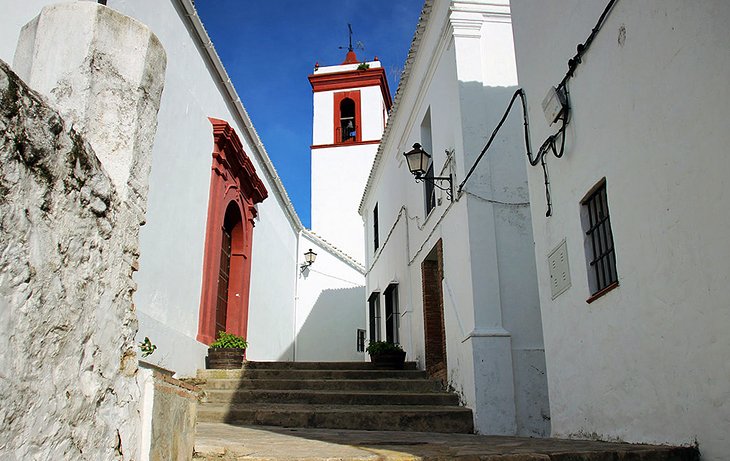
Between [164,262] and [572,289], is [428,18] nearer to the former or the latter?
[164,262]

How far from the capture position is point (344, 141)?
21.8 meters

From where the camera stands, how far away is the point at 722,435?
3.13 m

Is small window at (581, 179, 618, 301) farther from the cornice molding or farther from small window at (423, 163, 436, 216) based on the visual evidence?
the cornice molding

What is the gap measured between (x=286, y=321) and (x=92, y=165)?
13.6 meters

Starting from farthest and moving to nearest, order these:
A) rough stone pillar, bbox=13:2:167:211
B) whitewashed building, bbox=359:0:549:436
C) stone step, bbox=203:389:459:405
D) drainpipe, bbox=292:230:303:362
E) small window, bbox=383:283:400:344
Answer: drainpipe, bbox=292:230:303:362 < small window, bbox=383:283:400:344 < stone step, bbox=203:389:459:405 < whitewashed building, bbox=359:0:549:436 < rough stone pillar, bbox=13:2:167:211

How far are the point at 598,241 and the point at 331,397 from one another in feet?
13.5

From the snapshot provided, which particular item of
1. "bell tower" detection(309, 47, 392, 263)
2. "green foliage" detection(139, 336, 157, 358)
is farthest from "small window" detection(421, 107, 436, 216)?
"bell tower" detection(309, 47, 392, 263)

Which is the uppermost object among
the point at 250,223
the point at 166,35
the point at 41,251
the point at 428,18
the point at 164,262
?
the point at 428,18

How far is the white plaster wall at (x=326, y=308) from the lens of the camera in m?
16.6

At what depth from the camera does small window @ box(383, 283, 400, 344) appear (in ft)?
39.5

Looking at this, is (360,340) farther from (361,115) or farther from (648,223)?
(648,223)

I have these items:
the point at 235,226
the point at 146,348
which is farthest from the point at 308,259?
the point at 146,348

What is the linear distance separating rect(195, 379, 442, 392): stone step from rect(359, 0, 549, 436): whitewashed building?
1.15ft

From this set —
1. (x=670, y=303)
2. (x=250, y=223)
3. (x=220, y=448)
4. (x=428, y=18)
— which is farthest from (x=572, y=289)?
(x=250, y=223)
